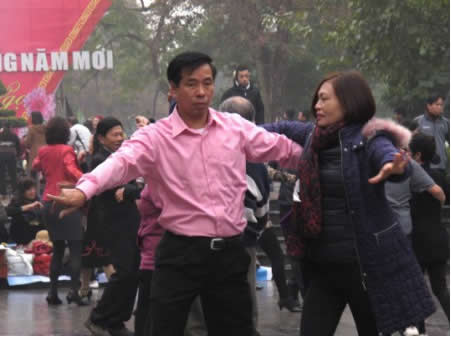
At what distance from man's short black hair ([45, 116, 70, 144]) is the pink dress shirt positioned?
5.78m

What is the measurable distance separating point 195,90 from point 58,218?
19.5 feet

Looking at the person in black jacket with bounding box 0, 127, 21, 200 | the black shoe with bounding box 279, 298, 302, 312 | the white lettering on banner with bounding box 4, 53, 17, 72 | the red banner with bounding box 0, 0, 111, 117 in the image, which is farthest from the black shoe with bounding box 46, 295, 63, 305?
the white lettering on banner with bounding box 4, 53, 17, 72

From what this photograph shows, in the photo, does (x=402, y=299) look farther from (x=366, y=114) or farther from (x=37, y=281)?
(x=37, y=281)

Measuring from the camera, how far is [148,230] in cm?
666

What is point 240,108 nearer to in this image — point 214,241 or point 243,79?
point 214,241

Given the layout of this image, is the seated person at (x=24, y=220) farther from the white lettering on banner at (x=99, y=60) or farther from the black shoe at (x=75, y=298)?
the white lettering on banner at (x=99, y=60)

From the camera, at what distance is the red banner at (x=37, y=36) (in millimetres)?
28156

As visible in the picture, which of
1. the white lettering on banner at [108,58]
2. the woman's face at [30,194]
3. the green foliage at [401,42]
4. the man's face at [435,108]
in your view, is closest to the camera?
the woman's face at [30,194]

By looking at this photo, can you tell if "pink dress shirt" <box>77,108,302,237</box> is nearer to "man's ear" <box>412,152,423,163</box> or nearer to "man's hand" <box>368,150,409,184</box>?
"man's hand" <box>368,150,409,184</box>

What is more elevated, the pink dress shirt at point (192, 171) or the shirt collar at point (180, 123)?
the shirt collar at point (180, 123)

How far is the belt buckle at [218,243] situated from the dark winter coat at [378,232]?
0.58m

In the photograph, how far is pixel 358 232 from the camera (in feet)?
16.6

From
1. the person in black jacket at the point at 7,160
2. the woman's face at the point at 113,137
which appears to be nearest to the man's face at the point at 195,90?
the woman's face at the point at 113,137

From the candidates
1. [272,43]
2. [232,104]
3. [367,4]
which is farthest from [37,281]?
[272,43]
